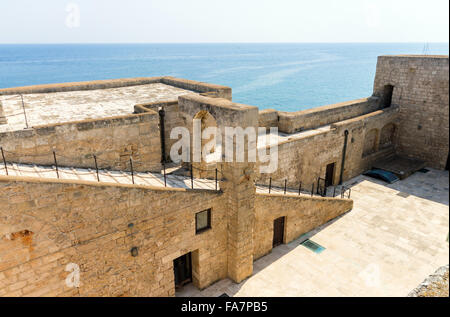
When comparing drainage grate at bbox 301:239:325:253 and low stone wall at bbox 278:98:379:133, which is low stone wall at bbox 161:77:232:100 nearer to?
low stone wall at bbox 278:98:379:133

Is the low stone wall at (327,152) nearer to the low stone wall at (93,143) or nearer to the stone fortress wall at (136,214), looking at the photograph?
the stone fortress wall at (136,214)

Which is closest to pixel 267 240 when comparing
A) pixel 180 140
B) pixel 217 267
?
pixel 217 267

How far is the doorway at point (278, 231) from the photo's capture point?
12009 mm

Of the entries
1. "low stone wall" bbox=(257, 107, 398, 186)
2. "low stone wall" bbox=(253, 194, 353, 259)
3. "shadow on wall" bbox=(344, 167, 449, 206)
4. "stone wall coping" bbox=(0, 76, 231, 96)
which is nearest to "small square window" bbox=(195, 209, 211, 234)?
"low stone wall" bbox=(253, 194, 353, 259)

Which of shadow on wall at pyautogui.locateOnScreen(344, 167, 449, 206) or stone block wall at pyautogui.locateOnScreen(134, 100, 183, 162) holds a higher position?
stone block wall at pyautogui.locateOnScreen(134, 100, 183, 162)

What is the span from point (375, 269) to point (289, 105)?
165 ft

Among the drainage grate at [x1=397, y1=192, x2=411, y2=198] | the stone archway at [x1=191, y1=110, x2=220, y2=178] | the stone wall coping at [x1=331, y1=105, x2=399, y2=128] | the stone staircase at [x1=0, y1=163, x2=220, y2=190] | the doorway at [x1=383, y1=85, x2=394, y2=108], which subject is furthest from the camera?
the doorway at [x1=383, y1=85, x2=394, y2=108]

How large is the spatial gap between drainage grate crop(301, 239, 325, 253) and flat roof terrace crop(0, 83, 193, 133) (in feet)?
26.2

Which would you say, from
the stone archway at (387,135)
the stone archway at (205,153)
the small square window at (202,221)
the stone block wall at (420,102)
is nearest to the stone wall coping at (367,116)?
the stone block wall at (420,102)

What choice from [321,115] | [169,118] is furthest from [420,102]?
[169,118]

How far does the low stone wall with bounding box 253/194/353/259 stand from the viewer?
1105 centimetres

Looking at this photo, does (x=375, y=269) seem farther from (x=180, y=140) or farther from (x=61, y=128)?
(x=61, y=128)

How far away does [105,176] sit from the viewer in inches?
341

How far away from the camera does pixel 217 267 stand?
1034cm
